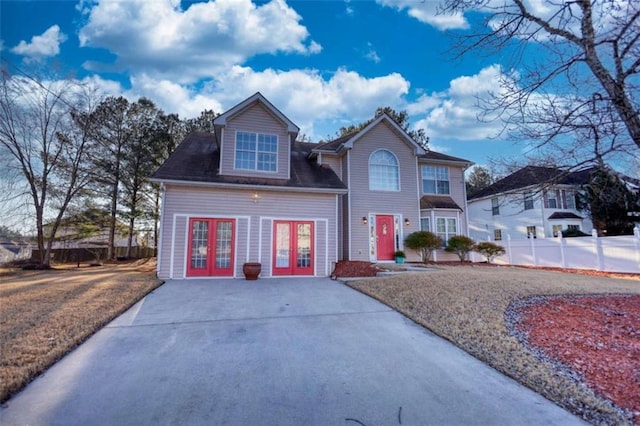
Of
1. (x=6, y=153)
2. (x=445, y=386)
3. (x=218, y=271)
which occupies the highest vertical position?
(x=6, y=153)

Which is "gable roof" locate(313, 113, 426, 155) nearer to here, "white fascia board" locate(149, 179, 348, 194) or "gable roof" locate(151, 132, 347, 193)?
"gable roof" locate(151, 132, 347, 193)

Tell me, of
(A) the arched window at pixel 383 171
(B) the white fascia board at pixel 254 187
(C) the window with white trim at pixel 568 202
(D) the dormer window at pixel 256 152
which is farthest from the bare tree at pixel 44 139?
(C) the window with white trim at pixel 568 202

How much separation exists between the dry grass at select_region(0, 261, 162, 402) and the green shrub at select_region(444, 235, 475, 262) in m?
13.0

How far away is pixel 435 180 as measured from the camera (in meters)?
15.9

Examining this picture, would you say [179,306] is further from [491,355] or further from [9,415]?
[491,355]

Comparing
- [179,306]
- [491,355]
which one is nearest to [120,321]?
[179,306]

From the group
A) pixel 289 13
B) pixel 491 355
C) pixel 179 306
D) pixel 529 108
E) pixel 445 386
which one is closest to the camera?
pixel 445 386

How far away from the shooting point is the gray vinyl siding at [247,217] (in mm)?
10086

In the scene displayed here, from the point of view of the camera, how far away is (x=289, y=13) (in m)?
9.45

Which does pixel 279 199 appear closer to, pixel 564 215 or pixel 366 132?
pixel 366 132

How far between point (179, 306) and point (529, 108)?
7707 millimetres

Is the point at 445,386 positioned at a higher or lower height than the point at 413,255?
lower

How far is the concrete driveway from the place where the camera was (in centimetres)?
265

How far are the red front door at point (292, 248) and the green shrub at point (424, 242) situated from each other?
17.6 ft
